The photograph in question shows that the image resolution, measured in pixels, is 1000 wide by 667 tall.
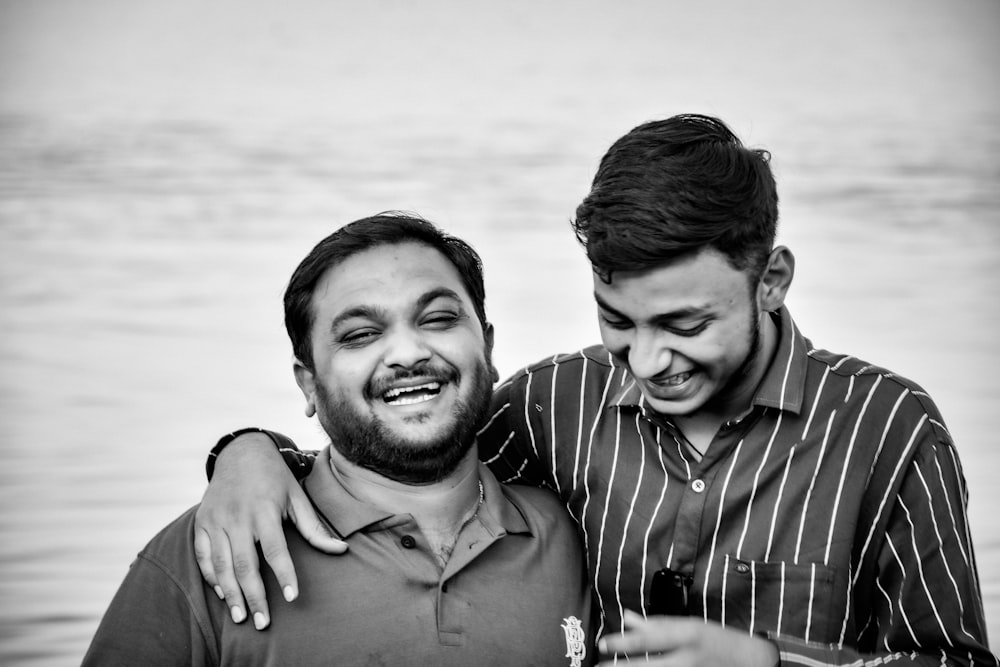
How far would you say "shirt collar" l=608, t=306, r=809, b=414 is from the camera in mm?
2178

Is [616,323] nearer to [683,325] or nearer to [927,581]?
[683,325]

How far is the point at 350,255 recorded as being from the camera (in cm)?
242

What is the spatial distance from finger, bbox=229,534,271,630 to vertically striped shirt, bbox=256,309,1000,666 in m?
0.57

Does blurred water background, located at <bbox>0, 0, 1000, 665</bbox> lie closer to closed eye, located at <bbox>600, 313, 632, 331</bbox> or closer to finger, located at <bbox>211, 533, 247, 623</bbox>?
finger, located at <bbox>211, 533, 247, 623</bbox>

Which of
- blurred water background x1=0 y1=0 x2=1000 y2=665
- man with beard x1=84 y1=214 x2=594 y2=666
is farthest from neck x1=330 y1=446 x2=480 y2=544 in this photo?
blurred water background x1=0 y1=0 x2=1000 y2=665

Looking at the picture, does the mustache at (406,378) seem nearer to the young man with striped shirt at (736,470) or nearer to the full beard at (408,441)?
the full beard at (408,441)

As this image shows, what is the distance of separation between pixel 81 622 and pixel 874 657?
2.57 meters

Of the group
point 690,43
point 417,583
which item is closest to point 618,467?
point 417,583

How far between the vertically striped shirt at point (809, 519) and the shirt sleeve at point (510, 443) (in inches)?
8.9

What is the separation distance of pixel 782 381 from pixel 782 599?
345mm

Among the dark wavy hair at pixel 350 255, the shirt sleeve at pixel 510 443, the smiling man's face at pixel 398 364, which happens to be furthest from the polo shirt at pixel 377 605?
the dark wavy hair at pixel 350 255

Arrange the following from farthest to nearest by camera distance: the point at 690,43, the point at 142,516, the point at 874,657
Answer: the point at 690,43 → the point at 142,516 → the point at 874,657

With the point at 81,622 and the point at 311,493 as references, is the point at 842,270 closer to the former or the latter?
the point at 81,622

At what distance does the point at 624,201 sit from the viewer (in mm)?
2146
